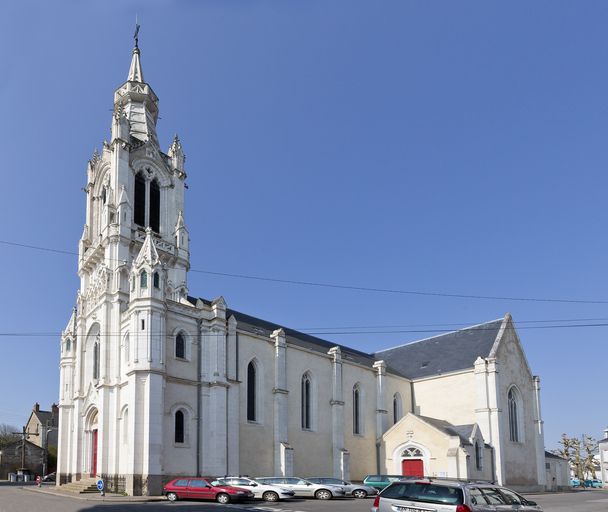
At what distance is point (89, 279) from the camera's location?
47094 millimetres

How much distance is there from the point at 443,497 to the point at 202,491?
20652 millimetres

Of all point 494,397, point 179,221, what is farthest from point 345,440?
point 179,221

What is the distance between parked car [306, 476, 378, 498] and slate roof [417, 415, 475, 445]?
411 inches

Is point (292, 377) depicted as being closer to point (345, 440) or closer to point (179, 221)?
point (345, 440)

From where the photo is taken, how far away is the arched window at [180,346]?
126 feet

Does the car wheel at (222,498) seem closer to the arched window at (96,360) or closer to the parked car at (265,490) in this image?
the parked car at (265,490)

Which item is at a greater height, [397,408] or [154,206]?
[154,206]

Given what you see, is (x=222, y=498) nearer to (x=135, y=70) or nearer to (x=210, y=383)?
(x=210, y=383)

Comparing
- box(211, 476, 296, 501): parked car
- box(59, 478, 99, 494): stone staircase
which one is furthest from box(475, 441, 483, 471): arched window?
box(59, 478, 99, 494): stone staircase

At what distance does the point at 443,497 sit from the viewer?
1241 centimetres

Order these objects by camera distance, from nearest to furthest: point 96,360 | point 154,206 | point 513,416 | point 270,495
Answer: point 270,495, point 96,360, point 154,206, point 513,416

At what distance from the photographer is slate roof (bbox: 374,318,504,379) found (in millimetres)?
52812

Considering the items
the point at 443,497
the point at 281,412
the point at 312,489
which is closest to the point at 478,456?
the point at 281,412

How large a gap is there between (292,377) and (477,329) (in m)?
19.7
